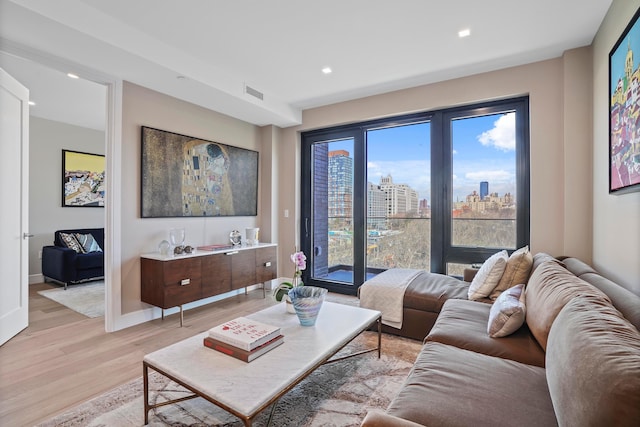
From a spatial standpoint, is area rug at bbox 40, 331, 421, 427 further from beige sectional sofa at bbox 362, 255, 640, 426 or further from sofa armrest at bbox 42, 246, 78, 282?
sofa armrest at bbox 42, 246, 78, 282

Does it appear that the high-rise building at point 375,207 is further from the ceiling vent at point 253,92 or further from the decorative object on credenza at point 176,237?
the decorative object on credenza at point 176,237

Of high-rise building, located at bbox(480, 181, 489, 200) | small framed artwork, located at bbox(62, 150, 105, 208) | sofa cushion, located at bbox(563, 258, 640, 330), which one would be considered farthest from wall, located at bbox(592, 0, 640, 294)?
small framed artwork, located at bbox(62, 150, 105, 208)

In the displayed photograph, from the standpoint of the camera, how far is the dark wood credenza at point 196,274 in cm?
303

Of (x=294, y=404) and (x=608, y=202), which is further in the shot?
(x=608, y=202)

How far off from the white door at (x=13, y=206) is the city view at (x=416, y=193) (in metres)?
3.41

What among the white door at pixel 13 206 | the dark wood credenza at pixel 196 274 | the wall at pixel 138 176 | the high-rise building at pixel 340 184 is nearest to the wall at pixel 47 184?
the white door at pixel 13 206

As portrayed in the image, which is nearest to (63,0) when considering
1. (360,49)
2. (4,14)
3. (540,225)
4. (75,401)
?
(4,14)

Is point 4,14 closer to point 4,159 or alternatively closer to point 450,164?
point 4,159

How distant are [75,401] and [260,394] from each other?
144cm

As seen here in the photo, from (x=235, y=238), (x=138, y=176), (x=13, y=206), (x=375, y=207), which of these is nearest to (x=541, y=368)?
(x=375, y=207)

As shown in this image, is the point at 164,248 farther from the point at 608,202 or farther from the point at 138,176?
the point at 608,202

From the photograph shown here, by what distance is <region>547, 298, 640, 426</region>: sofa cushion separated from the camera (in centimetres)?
76

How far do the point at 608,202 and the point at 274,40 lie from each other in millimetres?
2961

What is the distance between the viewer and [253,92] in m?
3.70
